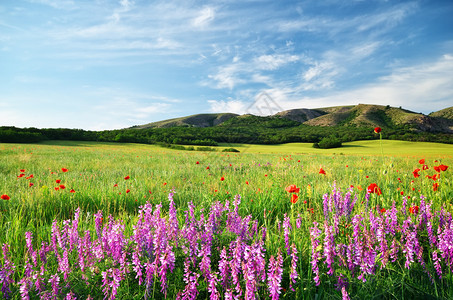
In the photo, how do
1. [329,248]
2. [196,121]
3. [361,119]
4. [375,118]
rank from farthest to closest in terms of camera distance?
[196,121] → [375,118] → [361,119] → [329,248]

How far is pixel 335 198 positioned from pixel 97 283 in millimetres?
2516

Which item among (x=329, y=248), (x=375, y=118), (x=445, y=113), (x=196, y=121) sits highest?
(x=196, y=121)

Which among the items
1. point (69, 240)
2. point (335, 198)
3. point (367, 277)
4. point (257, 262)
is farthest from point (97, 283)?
point (335, 198)

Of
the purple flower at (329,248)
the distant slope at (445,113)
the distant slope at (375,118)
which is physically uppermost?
the distant slope at (445,113)

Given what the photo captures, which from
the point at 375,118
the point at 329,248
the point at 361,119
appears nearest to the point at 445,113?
the point at 375,118

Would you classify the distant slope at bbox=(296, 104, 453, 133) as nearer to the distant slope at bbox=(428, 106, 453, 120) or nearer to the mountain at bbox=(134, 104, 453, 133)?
the mountain at bbox=(134, 104, 453, 133)

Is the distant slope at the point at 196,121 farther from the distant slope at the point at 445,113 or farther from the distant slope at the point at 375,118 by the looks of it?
the distant slope at the point at 445,113

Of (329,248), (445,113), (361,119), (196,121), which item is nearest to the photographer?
(329,248)

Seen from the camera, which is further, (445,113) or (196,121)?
(196,121)

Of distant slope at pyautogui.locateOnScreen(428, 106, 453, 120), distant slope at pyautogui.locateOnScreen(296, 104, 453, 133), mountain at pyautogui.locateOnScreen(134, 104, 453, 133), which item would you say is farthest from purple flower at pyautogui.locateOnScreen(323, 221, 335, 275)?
distant slope at pyautogui.locateOnScreen(428, 106, 453, 120)

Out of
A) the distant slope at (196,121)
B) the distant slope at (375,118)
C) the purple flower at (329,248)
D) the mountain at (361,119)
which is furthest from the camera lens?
the distant slope at (196,121)

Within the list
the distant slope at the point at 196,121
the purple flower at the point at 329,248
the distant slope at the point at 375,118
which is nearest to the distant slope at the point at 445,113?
the distant slope at the point at 375,118

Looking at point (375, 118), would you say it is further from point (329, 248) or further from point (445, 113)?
point (329, 248)

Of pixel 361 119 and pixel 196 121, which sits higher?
pixel 196 121
